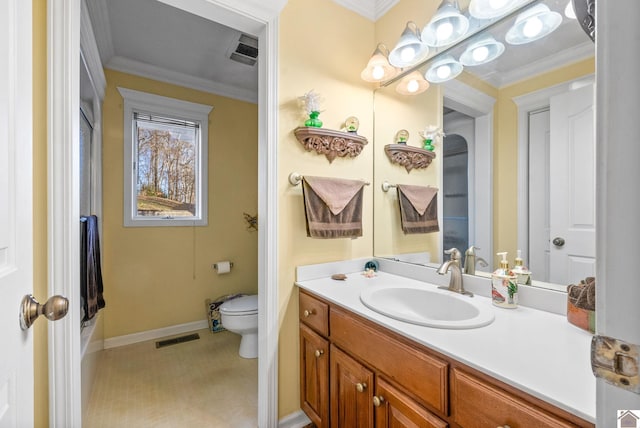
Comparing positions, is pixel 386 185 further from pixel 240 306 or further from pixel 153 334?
pixel 153 334

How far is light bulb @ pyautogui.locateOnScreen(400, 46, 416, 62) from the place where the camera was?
1.56 metres

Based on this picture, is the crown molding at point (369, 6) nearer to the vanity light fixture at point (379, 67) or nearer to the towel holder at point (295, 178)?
the vanity light fixture at point (379, 67)

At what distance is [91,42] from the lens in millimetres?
1740

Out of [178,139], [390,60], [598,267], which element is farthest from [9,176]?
[178,139]

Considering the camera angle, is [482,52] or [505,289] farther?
[482,52]

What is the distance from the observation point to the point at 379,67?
1689 mm

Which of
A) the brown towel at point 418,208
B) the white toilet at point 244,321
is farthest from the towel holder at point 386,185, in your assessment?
the white toilet at point 244,321

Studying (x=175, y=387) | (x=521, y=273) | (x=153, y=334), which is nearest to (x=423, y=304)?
(x=521, y=273)

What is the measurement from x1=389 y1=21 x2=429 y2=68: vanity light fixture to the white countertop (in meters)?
1.33

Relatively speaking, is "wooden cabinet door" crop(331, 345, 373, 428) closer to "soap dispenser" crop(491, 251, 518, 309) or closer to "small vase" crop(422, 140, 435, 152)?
"soap dispenser" crop(491, 251, 518, 309)

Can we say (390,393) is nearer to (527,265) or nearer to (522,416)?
(522,416)

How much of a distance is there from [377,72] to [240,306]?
193 centimetres

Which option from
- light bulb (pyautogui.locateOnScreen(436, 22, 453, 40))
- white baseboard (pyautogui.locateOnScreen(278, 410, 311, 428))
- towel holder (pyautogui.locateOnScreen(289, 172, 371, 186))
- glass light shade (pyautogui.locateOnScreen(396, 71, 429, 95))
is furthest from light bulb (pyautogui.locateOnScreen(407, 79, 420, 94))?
white baseboard (pyautogui.locateOnScreen(278, 410, 311, 428))

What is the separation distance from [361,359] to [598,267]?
2.92 ft
